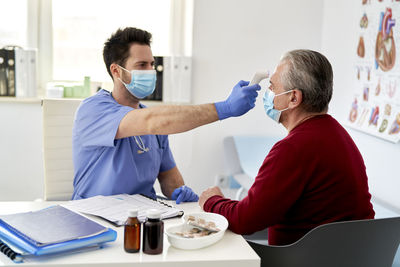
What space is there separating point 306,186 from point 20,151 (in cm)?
248

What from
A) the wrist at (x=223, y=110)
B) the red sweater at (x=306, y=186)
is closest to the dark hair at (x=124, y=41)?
the wrist at (x=223, y=110)

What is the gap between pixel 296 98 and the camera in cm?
165

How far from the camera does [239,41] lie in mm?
3521

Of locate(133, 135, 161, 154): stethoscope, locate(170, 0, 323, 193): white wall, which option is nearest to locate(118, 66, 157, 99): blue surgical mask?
locate(133, 135, 161, 154): stethoscope

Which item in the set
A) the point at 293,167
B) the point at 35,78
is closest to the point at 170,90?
the point at 35,78

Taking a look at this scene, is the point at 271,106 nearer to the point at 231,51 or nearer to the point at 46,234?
the point at 46,234

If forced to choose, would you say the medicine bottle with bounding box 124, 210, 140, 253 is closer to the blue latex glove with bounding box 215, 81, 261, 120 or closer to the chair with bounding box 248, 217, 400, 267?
the chair with bounding box 248, 217, 400, 267

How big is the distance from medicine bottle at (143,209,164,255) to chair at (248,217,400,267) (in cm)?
39

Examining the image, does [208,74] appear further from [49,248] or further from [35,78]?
[49,248]

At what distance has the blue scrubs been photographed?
1888 mm

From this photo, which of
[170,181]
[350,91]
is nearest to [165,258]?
[170,181]

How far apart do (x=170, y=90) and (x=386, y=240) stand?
2264mm

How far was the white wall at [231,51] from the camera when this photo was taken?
348cm

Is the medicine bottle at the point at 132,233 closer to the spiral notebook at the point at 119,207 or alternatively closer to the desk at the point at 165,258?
the desk at the point at 165,258
